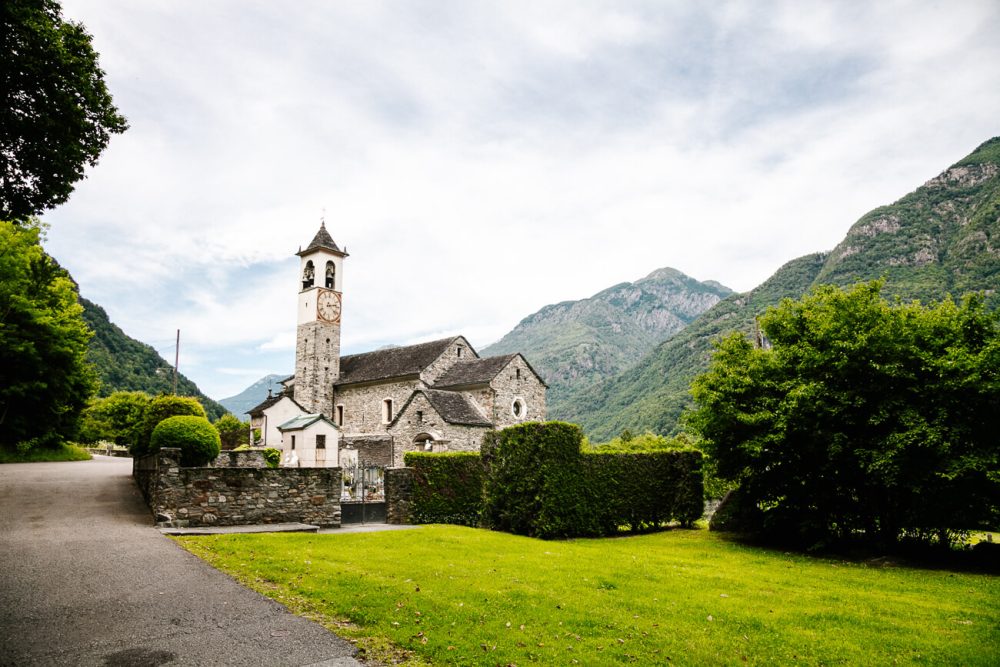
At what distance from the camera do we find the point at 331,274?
43812mm

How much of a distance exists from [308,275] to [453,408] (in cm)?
1856

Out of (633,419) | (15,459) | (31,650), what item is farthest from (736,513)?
(633,419)

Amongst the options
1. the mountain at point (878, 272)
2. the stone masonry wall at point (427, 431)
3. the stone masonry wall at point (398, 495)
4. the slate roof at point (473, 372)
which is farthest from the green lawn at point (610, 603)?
the mountain at point (878, 272)

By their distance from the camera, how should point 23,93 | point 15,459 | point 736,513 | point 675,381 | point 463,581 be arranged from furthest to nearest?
point 675,381, point 15,459, point 736,513, point 463,581, point 23,93

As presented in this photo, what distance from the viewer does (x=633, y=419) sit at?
83.6 metres

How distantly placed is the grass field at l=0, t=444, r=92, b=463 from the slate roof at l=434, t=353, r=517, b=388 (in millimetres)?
20937

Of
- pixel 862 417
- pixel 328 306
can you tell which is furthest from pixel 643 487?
pixel 328 306

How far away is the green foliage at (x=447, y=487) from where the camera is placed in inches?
688

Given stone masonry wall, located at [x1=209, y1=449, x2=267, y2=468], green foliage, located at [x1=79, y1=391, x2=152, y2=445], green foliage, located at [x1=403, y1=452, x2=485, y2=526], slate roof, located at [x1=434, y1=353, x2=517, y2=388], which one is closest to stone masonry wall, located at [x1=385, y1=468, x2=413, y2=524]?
green foliage, located at [x1=403, y1=452, x2=485, y2=526]

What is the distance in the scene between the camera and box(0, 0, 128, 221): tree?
7.34m

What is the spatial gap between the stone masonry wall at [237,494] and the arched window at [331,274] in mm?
28442

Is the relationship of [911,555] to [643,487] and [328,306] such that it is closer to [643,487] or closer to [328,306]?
[643,487]

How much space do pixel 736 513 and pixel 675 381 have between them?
76.7 meters

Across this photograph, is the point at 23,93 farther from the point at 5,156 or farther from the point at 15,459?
the point at 15,459
